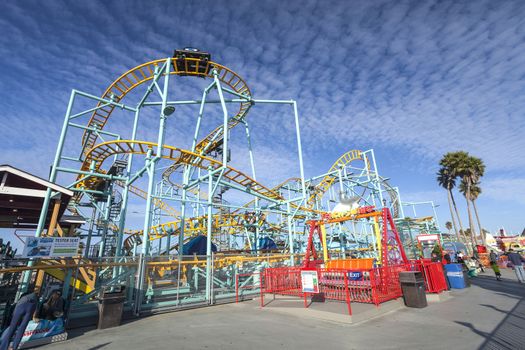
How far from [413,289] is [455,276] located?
17.0 ft

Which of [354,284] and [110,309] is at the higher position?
[354,284]

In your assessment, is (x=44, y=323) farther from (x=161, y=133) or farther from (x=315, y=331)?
(x=161, y=133)

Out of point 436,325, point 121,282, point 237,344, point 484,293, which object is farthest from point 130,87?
point 484,293

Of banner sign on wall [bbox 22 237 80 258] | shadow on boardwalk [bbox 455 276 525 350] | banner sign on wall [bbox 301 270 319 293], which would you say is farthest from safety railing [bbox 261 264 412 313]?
banner sign on wall [bbox 22 237 80 258]

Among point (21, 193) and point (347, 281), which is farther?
point (21, 193)

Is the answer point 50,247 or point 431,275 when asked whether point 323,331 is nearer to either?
point 431,275

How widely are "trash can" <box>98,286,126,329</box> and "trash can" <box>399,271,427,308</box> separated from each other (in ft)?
26.6

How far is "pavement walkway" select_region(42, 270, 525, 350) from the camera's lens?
465cm

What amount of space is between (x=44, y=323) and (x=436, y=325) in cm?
859

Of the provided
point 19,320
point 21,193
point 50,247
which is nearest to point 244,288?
point 50,247

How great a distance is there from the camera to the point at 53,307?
19.1 ft

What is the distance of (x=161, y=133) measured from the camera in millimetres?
10977

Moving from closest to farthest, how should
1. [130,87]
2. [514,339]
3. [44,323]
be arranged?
[514,339], [44,323], [130,87]

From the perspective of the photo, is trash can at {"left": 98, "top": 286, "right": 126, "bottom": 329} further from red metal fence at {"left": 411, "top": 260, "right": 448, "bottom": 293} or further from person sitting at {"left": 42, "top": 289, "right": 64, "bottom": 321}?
red metal fence at {"left": 411, "top": 260, "right": 448, "bottom": 293}
